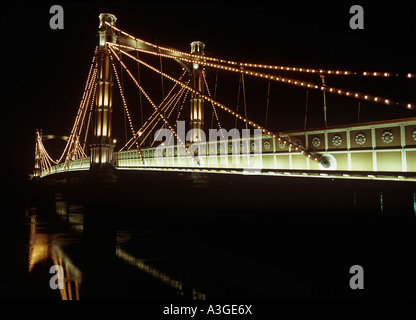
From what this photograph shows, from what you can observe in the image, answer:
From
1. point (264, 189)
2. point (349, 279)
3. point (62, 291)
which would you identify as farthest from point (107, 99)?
point (349, 279)

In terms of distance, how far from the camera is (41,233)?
36.4 ft

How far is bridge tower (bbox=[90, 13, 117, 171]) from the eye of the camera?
21.2 meters

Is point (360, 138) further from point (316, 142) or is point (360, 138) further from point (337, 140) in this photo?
point (316, 142)

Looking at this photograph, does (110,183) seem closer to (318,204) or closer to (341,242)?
(318,204)

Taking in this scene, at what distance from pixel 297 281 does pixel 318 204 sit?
1018 centimetres

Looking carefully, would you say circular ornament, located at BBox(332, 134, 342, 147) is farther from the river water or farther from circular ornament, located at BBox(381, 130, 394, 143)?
the river water

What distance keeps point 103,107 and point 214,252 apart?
1677 cm

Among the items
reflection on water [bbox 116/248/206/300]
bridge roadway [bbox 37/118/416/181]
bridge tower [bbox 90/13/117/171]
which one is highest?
bridge tower [bbox 90/13/117/171]

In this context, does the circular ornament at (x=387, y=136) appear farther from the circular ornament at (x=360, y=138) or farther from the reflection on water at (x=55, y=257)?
the reflection on water at (x=55, y=257)

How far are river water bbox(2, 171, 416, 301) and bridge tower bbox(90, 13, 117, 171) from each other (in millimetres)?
6103

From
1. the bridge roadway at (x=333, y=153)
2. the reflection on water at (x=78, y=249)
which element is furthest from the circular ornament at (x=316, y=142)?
the reflection on water at (x=78, y=249)

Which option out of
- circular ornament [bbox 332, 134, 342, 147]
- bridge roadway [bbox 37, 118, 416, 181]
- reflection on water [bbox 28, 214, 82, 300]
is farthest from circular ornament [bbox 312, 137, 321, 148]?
reflection on water [bbox 28, 214, 82, 300]

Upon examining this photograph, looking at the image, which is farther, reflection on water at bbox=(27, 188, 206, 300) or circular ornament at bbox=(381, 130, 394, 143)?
circular ornament at bbox=(381, 130, 394, 143)

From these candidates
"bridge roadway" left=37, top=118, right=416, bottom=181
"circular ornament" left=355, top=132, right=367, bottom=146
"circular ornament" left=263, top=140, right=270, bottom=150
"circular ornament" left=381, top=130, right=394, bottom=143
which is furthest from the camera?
"circular ornament" left=263, top=140, right=270, bottom=150
